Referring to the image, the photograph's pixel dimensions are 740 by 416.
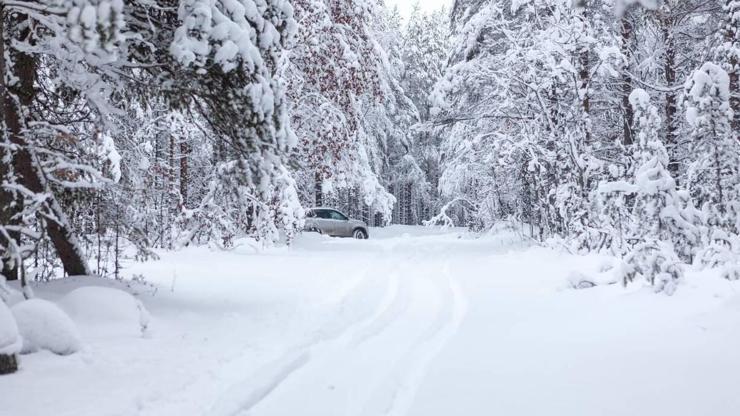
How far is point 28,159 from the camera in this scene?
21.6 ft

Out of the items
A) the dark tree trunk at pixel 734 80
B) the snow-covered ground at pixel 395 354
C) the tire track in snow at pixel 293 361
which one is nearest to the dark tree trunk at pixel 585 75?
the dark tree trunk at pixel 734 80

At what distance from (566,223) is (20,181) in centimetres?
1097

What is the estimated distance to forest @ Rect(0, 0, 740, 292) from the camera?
224 inches

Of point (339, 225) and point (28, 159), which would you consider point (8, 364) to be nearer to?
point (28, 159)

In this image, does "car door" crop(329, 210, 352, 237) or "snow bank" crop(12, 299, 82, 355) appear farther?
"car door" crop(329, 210, 352, 237)

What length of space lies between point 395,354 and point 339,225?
22885mm

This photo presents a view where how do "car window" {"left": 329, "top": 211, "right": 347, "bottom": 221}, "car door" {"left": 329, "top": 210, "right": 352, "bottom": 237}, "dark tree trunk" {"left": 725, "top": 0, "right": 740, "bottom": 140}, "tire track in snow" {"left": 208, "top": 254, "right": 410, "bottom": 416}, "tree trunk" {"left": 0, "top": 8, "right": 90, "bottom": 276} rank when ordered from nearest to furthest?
"tire track in snow" {"left": 208, "top": 254, "right": 410, "bottom": 416} < "tree trunk" {"left": 0, "top": 8, "right": 90, "bottom": 276} < "dark tree trunk" {"left": 725, "top": 0, "right": 740, "bottom": 140} < "car door" {"left": 329, "top": 210, "right": 352, "bottom": 237} < "car window" {"left": 329, "top": 211, "right": 347, "bottom": 221}

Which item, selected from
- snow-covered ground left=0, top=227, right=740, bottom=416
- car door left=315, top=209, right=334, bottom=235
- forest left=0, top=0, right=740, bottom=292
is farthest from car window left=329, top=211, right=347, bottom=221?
snow-covered ground left=0, top=227, right=740, bottom=416

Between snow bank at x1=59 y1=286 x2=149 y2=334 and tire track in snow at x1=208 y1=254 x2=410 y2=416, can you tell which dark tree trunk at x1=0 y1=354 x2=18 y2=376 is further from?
tire track in snow at x1=208 y1=254 x2=410 y2=416

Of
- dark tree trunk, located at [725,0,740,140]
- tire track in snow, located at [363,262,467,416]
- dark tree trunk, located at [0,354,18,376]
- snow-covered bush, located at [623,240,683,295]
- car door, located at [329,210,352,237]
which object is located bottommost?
tire track in snow, located at [363,262,467,416]

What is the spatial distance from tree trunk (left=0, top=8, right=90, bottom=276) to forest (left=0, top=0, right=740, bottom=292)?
24mm

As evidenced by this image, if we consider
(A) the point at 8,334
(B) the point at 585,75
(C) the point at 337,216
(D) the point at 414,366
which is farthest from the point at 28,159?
(C) the point at 337,216

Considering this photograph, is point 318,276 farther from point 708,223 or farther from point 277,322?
point 708,223

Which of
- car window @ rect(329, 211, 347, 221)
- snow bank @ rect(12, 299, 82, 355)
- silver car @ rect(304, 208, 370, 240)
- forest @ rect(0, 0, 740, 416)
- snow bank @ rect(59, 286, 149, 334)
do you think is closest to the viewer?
forest @ rect(0, 0, 740, 416)
